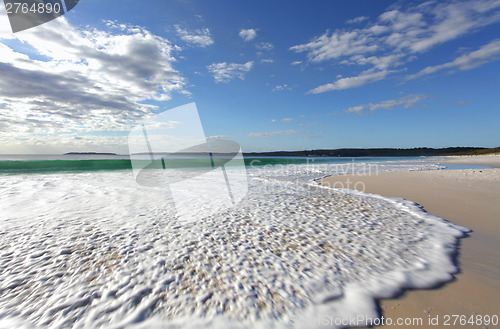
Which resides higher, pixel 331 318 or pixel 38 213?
pixel 38 213

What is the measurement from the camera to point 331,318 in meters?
2.65

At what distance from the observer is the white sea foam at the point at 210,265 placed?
2.70m

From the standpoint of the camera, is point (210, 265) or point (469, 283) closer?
point (469, 283)

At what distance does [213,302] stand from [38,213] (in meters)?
7.18

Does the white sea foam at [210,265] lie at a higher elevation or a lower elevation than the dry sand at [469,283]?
higher

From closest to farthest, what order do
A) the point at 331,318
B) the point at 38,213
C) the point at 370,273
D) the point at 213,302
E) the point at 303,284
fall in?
the point at 331,318, the point at 213,302, the point at 303,284, the point at 370,273, the point at 38,213

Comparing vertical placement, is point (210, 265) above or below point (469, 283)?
above

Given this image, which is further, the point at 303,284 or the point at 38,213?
the point at 38,213

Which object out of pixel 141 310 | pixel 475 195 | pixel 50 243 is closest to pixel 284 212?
pixel 141 310

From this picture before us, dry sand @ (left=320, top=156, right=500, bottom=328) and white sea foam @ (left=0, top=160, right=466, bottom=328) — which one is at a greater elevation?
white sea foam @ (left=0, top=160, right=466, bottom=328)

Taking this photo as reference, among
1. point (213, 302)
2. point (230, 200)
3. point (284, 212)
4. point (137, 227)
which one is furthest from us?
point (230, 200)

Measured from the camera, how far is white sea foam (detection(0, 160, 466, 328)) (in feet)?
8.86

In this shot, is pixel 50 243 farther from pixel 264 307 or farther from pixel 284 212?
pixel 284 212

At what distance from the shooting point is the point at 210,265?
373 centimetres
